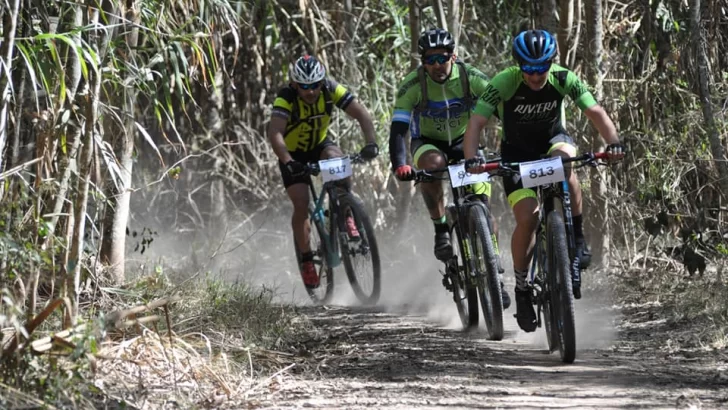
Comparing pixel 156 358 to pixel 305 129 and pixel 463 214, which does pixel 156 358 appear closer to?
pixel 463 214

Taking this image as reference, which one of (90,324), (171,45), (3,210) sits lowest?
(90,324)

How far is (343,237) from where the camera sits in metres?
9.30

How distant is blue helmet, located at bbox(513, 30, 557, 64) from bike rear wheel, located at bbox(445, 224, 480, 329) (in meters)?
1.51

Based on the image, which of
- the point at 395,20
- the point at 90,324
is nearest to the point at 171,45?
the point at 90,324

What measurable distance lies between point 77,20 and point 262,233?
698cm

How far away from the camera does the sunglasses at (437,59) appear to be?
7.78 metres

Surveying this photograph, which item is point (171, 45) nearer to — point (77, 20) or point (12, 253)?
point (77, 20)

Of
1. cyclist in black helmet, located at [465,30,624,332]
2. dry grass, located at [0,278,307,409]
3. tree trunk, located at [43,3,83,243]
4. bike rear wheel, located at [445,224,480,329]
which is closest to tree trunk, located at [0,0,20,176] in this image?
tree trunk, located at [43,3,83,243]

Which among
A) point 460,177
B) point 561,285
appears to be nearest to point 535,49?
point 460,177

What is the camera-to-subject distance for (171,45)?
23.2ft

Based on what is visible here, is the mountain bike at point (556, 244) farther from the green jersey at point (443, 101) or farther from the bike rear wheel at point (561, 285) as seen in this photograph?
the green jersey at point (443, 101)

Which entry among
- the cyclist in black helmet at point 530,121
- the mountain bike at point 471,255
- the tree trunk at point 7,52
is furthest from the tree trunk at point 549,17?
the tree trunk at point 7,52

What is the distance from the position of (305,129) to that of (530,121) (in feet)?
9.44

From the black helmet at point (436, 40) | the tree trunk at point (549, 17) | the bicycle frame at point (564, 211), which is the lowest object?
the bicycle frame at point (564, 211)
